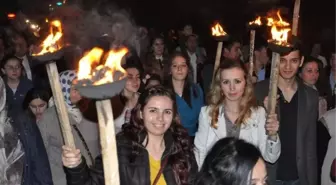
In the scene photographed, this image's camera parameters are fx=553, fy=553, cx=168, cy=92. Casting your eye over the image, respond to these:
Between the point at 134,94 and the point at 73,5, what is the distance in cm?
1050

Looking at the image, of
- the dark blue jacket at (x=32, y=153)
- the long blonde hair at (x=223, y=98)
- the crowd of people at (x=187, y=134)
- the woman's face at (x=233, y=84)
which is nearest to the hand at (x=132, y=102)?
the crowd of people at (x=187, y=134)

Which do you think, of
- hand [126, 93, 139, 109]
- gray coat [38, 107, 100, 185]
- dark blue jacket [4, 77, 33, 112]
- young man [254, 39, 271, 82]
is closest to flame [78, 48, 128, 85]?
gray coat [38, 107, 100, 185]

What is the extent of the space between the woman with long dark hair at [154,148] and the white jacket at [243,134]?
894 millimetres

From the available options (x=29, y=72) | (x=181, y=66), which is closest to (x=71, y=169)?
(x=181, y=66)

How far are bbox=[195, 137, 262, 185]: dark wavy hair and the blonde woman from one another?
184 centimetres

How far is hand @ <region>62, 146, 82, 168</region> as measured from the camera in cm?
302

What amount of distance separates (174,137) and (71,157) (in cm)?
112

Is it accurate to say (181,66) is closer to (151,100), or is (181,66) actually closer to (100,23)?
(151,100)

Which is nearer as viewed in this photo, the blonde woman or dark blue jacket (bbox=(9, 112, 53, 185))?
dark blue jacket (bbox=(9, 112, 53, 185))

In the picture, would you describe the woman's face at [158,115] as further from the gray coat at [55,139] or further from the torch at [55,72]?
the gray coat at [55,139]

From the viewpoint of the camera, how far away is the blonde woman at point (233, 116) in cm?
489

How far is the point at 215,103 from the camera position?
512 cm

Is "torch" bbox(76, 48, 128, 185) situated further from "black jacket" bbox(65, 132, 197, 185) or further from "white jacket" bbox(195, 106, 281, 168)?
"white jacket" bbox(195, 106, 281, 168)

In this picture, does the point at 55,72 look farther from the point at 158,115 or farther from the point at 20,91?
the point at 20,91
